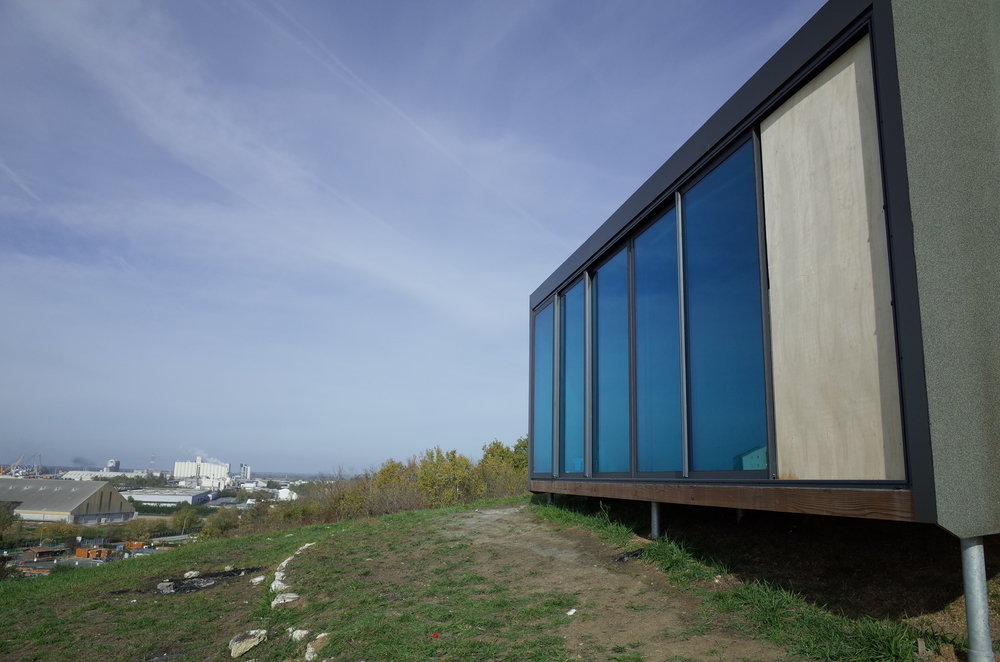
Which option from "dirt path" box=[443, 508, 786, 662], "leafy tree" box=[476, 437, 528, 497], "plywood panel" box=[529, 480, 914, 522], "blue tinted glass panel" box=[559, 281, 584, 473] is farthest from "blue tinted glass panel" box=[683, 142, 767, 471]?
"leafy tree" box=[476, 437, 528, 497]

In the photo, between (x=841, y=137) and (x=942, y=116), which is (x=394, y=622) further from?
(x=942, y=116)

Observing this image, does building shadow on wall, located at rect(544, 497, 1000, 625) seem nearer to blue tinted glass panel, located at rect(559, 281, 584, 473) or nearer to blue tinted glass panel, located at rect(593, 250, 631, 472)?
blue tinted glass panel, located at rect(593, 250, 631, 472)

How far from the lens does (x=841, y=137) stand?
15.0 feet

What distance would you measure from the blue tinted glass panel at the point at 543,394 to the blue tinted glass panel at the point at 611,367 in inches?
76.4

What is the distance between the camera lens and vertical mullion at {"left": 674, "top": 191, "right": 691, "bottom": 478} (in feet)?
21.0

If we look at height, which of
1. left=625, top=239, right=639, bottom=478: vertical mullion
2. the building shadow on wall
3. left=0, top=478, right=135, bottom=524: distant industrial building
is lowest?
left=0, top=478, right=135, bottom=524: distant industrial building

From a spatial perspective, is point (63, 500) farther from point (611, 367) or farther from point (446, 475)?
point (611, 367)

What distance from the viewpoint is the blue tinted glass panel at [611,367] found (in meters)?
8.15

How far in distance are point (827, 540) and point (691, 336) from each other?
7.26 feet

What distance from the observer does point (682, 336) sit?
257 inches

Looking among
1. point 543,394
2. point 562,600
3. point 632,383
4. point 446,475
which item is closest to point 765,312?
point 632,383

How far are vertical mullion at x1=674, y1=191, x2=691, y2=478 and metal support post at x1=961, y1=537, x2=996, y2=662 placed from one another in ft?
9.37

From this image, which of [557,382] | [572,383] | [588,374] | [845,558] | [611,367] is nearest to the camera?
[845,558]

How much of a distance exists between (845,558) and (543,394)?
21.7 feet
